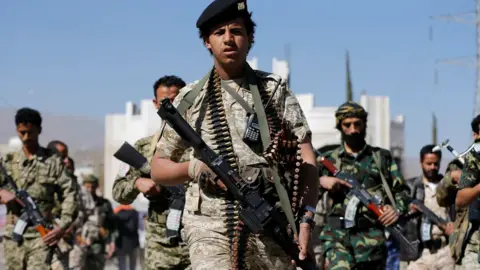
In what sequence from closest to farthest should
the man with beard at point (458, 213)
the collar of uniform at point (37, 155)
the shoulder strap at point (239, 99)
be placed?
the shoulder strap at point (239, 99)
the man with beard at point (458, 213)
the collar of uniform at point (37, 155)

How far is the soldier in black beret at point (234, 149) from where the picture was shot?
20.8ft

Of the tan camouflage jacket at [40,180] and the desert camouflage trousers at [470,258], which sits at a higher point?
the tan camouflage jacket at [40,180]

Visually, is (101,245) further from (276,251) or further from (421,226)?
(276,251)

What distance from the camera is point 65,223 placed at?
40.6 feet

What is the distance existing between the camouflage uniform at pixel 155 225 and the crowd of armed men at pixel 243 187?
0.04 ft

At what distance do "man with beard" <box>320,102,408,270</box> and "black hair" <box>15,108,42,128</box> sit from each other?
9.92 feet

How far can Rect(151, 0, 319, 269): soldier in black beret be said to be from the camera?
20.8ft

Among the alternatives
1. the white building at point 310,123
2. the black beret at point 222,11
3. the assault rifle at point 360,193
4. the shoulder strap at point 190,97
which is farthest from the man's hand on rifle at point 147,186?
the white building at point 310,123

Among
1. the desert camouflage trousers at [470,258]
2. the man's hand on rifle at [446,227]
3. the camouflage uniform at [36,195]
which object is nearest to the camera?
the desert camouflage trousers at [470,258]

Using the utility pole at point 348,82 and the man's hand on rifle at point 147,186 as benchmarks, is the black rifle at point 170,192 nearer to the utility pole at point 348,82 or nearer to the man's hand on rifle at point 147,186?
the man's hand on rifle at point 147,186

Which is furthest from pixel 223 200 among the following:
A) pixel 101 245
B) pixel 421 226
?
pixel 101 245

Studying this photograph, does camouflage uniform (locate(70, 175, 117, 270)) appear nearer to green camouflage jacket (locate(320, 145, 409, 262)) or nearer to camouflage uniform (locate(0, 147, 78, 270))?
camouflage uniform (locate(0, 147, 78, 270))

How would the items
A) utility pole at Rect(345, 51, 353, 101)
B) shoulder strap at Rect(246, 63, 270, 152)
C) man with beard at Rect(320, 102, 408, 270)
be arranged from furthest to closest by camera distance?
1. utility pole at Rect(345, 51, 353, 101)
2. man with beard at Rect(320, 102, 408, 270)
3. shoulder strap at Rect(246, 63, 270, 152)

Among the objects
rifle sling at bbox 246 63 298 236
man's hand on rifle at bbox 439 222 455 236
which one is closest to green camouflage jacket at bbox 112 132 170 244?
rifle sling at bbox 246 63 298 236
